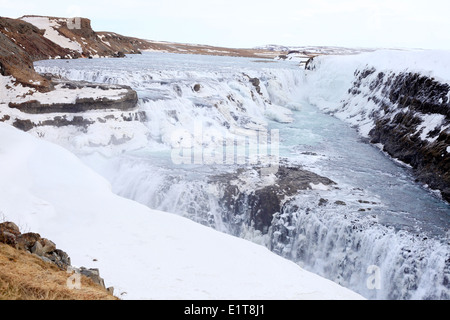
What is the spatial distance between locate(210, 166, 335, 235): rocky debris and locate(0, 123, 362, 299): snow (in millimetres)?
3846

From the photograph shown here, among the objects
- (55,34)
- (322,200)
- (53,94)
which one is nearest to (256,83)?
(53,94)

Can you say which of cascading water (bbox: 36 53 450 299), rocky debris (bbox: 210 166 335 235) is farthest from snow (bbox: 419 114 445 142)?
rocky debris (bbox: 210 166 335 235)

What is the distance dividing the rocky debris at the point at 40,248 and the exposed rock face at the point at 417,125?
1158 cm

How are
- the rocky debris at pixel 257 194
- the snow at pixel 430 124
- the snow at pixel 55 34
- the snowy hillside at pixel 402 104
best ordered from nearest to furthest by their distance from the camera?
the rocky debris at pixel 257 194 → the snowy hillside at pixel 402 104 → the snow at pixel 430 124 → the snow at pixel 55 34

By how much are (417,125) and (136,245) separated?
15167mm

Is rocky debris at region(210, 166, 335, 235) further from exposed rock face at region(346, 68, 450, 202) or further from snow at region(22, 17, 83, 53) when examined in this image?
snow at region(22, 17, 83, 53)

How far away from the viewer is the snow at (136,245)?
6012 mm

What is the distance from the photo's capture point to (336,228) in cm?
1059

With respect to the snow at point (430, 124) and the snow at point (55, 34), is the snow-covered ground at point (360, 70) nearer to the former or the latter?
the snow at point (430, 124)

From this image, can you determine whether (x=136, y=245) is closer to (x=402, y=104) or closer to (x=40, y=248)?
(x=40, y=248)

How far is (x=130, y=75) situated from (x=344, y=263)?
787 inches

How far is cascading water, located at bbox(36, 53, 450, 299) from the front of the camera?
31.1ft

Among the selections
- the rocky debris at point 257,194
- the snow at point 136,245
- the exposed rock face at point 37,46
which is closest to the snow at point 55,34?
the exposed rock face at point 37,46

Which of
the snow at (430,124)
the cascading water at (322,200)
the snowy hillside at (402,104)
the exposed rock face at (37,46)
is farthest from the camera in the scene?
the exposed rock face at (37,46)
